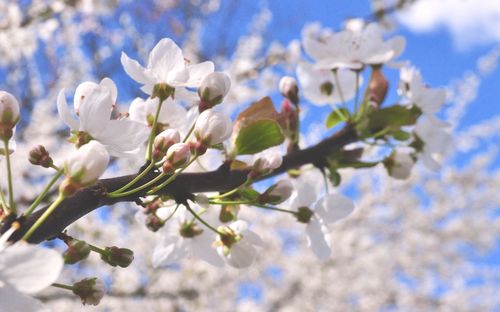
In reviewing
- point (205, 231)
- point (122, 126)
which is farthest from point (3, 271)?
point (205, 231)

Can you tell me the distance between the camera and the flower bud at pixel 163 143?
67 cm

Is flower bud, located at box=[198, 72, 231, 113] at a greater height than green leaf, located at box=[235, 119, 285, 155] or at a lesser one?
greater

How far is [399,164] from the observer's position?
1161mm

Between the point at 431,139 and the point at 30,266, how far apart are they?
3.42 ft

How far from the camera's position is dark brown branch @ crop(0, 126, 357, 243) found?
558 mm

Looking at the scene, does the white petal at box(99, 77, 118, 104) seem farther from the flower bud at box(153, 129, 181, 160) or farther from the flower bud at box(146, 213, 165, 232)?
the flower bud at box(146, 213, 165, 232)

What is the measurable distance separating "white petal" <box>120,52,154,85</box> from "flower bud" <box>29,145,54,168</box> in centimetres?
17

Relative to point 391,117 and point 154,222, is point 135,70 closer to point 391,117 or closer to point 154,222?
point 154,222

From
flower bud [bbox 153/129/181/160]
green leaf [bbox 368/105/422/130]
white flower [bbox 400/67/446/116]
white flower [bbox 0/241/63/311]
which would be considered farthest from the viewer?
white flower [bbox 400/67/446/116]

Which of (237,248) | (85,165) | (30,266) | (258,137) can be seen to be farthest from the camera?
(237,248)

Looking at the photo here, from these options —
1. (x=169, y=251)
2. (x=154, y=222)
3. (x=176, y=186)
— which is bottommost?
(x=169, y=251)

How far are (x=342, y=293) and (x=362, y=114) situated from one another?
6020 mm

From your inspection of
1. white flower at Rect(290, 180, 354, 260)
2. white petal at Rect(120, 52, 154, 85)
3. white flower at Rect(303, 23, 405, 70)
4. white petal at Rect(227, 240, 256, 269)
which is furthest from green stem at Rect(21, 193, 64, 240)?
white flower at Rect(303, 23, 405, 70)

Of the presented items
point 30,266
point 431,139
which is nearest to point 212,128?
point 30,266
